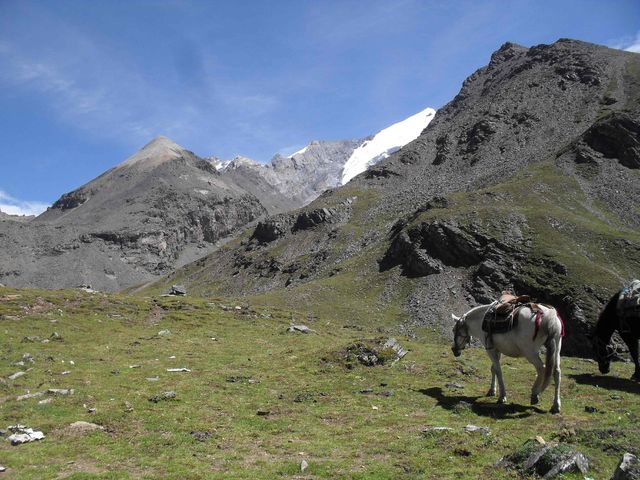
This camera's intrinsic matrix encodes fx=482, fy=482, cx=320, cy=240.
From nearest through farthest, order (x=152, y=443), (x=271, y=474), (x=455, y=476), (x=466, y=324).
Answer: (x=455, y=476), (x=271, y=474), (x=152, y=443), (x=466, y=324)

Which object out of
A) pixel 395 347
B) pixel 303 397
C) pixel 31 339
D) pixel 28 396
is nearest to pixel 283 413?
pixel 303 397

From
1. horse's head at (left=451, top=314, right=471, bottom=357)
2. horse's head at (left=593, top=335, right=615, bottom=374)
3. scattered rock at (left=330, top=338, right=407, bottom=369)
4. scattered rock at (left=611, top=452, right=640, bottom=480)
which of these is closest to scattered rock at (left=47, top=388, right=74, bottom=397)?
scattered rock at (left=330, top=338, right=407, bottom=369)

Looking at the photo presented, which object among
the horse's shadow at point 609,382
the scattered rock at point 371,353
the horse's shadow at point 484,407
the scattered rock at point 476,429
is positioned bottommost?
the horse's shadow at point 609,382

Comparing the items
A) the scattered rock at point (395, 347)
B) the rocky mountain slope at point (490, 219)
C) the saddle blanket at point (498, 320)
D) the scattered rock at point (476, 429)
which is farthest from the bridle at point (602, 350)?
the rocky mountain slope at point (490, 219)

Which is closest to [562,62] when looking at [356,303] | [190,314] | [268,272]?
[268,272]

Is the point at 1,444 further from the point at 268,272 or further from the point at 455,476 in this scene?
the point at 268,272

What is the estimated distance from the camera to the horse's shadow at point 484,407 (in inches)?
643

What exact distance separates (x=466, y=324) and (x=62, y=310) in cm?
3683

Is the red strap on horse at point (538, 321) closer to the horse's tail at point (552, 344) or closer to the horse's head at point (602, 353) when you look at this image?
the horse's tail at point (552, 344)

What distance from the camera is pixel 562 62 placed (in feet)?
571

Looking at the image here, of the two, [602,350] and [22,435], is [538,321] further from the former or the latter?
[22,435]

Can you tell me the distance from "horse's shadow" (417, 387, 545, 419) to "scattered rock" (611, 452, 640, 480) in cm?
722

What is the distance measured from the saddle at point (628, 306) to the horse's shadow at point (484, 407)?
736 centimetres

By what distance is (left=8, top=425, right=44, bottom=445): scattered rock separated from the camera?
14.8m
